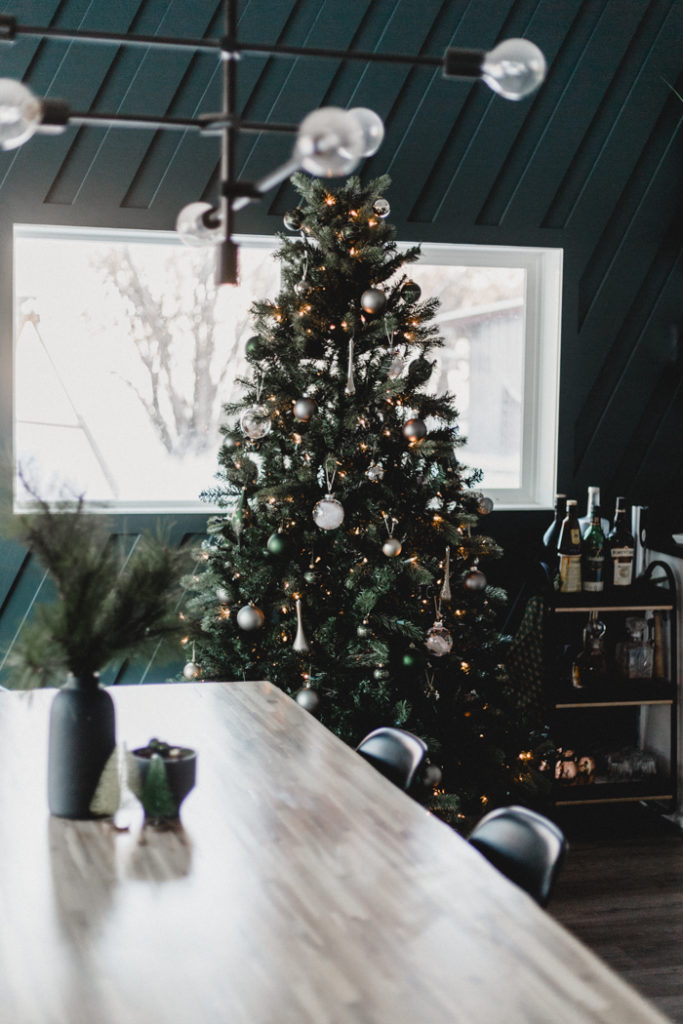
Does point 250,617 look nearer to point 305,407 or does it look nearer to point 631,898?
point 305,407

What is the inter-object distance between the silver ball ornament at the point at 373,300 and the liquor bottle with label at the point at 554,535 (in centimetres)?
110

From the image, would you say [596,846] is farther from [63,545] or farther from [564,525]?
A: [63,545]

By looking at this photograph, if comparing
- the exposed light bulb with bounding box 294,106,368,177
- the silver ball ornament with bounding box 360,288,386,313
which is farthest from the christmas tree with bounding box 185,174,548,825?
the exposed light bulb with bounding box 294,106,368,177

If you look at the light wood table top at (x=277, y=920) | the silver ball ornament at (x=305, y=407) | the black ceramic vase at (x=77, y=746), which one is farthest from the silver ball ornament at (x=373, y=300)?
the black ceramic vase at (x=77, y=746)

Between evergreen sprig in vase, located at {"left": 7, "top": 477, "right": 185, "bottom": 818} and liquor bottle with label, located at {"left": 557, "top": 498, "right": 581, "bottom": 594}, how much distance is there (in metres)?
2.37

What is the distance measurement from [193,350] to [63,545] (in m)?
2.43

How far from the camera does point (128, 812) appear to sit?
1746 millimetres

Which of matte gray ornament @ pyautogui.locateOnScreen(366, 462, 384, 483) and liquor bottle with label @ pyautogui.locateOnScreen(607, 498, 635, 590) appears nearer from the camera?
matte gray ornament @ pyautogui.locateOnScreen(366, 462, 384, 483)

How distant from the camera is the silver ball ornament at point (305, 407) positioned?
3.34 m

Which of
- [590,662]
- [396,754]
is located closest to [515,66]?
[396,754]

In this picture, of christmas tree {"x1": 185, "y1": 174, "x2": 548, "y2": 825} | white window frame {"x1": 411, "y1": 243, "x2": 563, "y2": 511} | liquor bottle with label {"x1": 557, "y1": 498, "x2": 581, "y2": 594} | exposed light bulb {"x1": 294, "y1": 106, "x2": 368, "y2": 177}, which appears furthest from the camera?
white window frame {"x1": 411, "y1": 243, "x2": 563, "y2": 511}

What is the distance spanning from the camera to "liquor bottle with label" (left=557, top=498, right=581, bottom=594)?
154 inches

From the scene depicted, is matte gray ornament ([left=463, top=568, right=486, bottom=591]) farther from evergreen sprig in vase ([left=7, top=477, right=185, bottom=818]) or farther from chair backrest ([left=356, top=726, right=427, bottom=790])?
evergreen sprig in vase ([left=7, top=477, right=185, bottom=818])

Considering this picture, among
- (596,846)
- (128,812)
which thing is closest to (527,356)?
(596,846)
